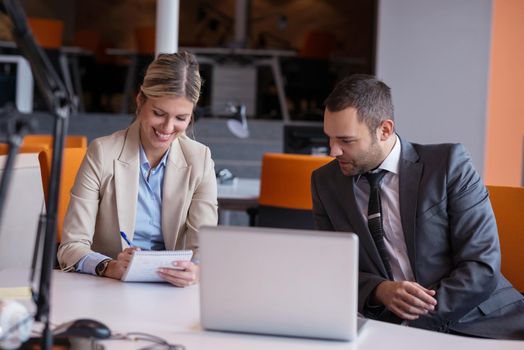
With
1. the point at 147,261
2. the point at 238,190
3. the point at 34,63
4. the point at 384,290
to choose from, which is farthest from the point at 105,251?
the point at 238,190

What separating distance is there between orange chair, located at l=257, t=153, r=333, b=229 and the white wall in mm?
3454

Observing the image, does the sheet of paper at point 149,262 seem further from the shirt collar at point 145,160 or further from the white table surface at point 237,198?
the white table surface at point 237,198

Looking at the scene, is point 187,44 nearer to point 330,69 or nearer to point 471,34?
point 330,69

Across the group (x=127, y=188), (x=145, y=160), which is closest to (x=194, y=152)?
(x=145, y=160)

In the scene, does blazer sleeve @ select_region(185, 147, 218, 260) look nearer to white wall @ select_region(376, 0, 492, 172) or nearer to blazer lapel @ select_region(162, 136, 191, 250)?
blazer lapel @ select_region(162, 136, 191, 250)

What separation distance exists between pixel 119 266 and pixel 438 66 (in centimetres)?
576

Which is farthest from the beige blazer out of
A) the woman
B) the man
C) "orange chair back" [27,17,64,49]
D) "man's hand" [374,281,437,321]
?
Result: "orange chair back" [27,17,64,49]

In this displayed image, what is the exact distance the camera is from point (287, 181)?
14.5ft

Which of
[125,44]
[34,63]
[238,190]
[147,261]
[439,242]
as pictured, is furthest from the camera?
[125,44]

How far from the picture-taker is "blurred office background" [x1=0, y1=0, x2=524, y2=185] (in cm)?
768

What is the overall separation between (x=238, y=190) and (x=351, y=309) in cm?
319

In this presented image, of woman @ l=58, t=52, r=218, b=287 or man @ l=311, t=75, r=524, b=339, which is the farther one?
woman @ l=58, t=52, r=218, b=287

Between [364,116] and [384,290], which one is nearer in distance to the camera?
[384,290]

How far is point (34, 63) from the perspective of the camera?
1.51 m
